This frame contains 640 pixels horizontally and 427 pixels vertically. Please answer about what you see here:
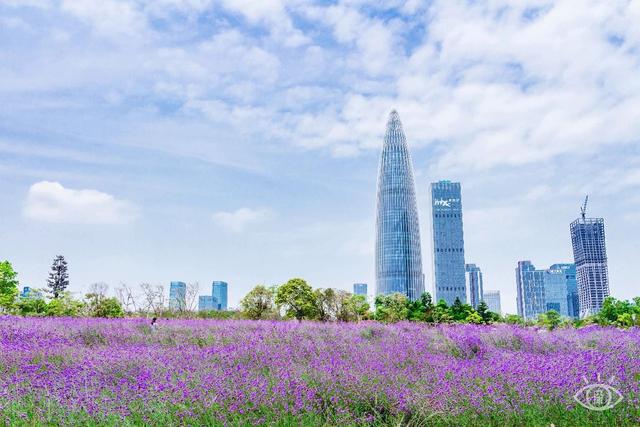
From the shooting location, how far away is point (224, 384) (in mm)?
Answer: 4688

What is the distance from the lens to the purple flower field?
4.06 m

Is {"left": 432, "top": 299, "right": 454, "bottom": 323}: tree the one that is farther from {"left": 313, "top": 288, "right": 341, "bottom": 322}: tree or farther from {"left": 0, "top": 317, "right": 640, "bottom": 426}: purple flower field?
{"left": 0, "top": 317, "right": 640, "bottom": 426}: purple flower field

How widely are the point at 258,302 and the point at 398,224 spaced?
116 m

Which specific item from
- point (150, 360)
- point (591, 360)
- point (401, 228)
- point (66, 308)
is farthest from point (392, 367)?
point (401, 228)

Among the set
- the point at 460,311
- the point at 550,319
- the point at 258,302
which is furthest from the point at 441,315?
the point at 258,302

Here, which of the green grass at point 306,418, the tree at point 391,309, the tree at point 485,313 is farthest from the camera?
the tree at point 485,313

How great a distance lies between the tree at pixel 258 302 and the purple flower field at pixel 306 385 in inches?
650

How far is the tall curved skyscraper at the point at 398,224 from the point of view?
138 metres

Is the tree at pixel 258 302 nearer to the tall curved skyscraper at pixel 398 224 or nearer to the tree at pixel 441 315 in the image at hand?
the tree at pixel 441 315

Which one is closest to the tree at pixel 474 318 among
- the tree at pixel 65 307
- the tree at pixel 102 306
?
the tree at pixel 102 306

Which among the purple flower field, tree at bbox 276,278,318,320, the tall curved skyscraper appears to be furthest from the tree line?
the tall curved skyscraper

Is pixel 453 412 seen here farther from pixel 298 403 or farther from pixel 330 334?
pixel 330 334

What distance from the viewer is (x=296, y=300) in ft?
78.9

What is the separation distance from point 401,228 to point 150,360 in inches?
5295
